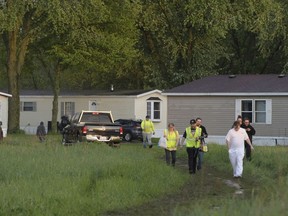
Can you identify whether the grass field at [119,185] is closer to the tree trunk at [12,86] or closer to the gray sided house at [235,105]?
the gray sided house at [235,105]

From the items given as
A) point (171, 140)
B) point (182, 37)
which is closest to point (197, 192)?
point (171, 140)

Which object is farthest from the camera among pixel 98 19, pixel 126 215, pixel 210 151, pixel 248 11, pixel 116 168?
pixel 248 11

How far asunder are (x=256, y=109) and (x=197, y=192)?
19.8 metres

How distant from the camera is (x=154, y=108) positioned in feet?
164

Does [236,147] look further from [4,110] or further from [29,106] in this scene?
[29,106]

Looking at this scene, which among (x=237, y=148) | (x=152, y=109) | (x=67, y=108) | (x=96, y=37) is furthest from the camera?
(x=67, y=108)

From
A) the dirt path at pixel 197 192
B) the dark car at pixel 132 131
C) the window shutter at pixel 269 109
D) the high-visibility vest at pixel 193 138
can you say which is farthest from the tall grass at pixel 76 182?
Answer: the dark car at pixel 132 131

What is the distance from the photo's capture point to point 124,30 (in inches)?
1753

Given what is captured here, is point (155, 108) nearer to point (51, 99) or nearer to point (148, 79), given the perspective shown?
point (148, 79)

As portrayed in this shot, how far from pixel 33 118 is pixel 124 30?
13925 mm

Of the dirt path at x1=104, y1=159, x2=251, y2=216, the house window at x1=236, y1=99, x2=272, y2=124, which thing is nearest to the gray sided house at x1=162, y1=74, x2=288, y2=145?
the house window at x1=236, y1=99, x2=272, y2=124

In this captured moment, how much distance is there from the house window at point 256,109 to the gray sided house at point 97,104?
11479 mm

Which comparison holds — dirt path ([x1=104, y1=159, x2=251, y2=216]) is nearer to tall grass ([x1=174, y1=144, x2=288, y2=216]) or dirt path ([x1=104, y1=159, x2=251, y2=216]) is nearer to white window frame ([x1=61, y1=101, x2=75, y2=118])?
tall grass ([x1=174, y1=144, x2=288, y2=216])

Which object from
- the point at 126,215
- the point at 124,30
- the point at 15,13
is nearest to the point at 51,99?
the point at 124,30
